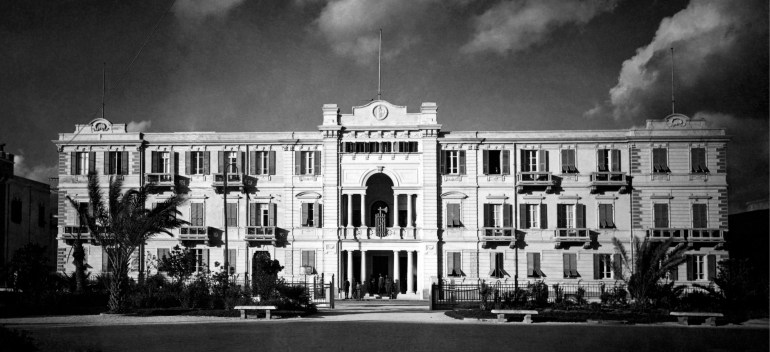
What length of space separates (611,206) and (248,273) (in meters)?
23.7

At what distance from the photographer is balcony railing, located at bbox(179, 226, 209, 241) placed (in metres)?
54.3

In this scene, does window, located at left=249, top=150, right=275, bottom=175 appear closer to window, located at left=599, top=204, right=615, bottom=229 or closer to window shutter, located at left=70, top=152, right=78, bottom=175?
window shutter, located at left=70, top=152, right=78, bottom=175

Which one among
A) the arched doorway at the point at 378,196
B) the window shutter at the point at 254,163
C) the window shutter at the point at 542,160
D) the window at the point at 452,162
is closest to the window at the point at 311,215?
the arched doorway at the point at 378,196

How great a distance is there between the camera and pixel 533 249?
54094 millimetres

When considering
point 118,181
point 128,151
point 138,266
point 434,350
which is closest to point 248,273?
point 138,266

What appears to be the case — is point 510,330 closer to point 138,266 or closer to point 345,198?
point 345,198

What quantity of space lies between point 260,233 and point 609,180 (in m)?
22.5

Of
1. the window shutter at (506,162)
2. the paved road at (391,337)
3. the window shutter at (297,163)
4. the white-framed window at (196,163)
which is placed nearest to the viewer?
the paved road at (391,337)

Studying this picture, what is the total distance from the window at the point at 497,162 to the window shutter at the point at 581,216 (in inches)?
198

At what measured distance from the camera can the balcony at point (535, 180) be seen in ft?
175

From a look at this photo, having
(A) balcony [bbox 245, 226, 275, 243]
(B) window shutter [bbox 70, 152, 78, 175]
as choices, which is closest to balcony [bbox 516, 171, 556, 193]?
(A) balcony [bbox 245, 226, 275, 243]

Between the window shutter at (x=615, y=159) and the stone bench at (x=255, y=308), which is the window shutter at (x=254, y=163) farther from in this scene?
the stone bench at (x=255, y=308)

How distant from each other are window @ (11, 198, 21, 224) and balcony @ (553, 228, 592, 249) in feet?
128

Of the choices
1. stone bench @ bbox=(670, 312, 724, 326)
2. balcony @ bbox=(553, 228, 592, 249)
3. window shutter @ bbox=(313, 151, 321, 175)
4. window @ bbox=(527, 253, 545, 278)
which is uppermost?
window shutter @ bbox=(313, 151, 321, 175)
